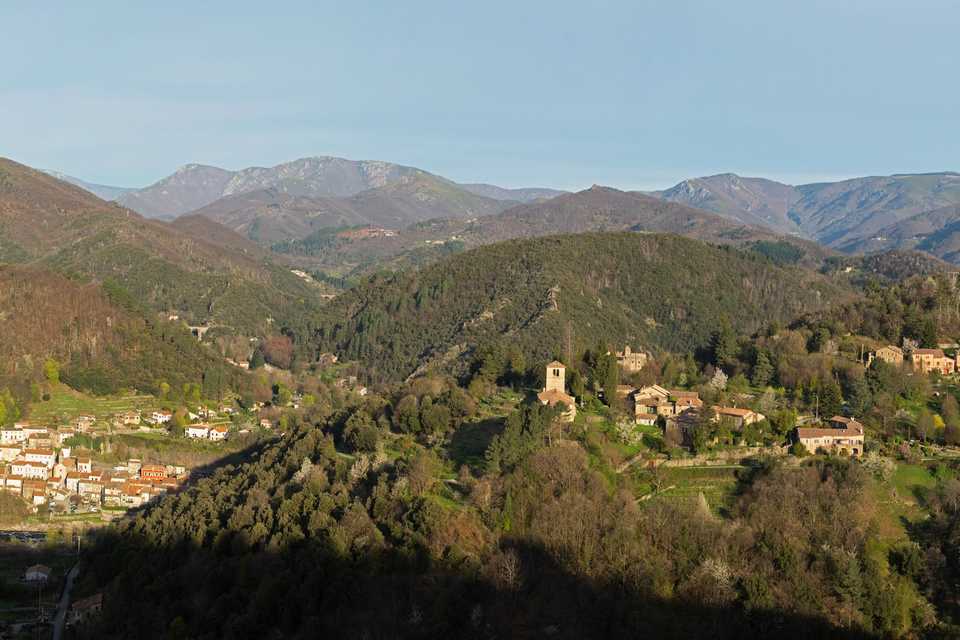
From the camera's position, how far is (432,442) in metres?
45.5

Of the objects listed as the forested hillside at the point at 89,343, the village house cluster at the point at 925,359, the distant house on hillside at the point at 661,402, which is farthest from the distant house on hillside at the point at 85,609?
the forested hillside at the point at 89,343

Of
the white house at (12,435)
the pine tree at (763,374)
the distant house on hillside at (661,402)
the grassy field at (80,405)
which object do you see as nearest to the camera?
the distant house on hillside at (661,402)

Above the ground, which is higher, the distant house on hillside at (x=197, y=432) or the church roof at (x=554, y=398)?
the church roof at (x=554, y=398)

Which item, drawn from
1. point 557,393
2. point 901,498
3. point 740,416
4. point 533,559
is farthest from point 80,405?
point 901,498

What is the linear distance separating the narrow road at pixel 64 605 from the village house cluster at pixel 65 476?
501 inches

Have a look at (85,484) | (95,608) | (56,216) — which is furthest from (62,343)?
(56,216)

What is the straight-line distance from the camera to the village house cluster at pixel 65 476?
60562 mm

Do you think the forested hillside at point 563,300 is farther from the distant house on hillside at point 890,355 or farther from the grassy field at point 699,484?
the grassy field at point 699,484

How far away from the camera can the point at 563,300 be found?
112625 mm

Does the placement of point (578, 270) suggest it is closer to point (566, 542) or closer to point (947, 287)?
point (947, 287)

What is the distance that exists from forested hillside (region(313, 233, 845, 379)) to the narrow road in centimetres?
4917

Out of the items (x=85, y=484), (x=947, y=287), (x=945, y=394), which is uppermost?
(x=947, y=287)

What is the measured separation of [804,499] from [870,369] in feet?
48.9

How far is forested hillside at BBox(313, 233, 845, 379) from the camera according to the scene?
107438 millimetres
